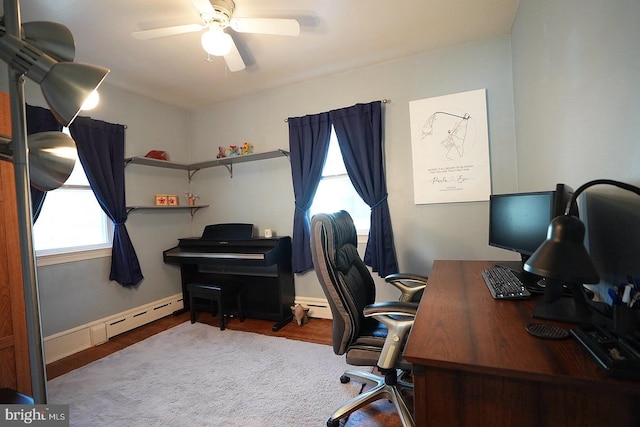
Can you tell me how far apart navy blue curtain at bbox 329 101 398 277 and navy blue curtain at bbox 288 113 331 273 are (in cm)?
26

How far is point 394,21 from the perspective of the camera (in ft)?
6.86

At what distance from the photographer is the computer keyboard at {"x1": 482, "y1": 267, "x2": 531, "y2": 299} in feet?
3.76

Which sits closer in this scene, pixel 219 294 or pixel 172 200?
pixel 219 294

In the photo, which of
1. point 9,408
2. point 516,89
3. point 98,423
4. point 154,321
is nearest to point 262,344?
point 98,423

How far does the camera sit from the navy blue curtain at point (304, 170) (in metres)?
2.89

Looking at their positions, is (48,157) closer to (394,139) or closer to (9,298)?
(9,298)

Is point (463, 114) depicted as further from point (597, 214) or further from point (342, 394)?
point (342, 394)

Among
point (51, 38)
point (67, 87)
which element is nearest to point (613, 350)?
point (67, 87)

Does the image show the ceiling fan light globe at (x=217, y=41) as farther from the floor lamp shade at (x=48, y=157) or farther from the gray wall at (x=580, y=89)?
the gray wall at (x=580, y=89)

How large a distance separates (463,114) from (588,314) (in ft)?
6.63

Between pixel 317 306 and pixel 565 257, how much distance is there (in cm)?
263

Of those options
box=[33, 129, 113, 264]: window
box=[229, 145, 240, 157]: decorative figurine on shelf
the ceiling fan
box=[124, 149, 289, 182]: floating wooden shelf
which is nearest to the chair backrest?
the ceiling fan

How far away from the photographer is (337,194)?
3.00 meters

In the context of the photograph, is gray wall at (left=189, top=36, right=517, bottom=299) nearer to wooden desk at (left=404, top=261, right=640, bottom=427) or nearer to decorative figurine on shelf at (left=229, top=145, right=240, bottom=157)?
decorative figurine on shelf at (left=229, top=145, right=240, bottom=157)
